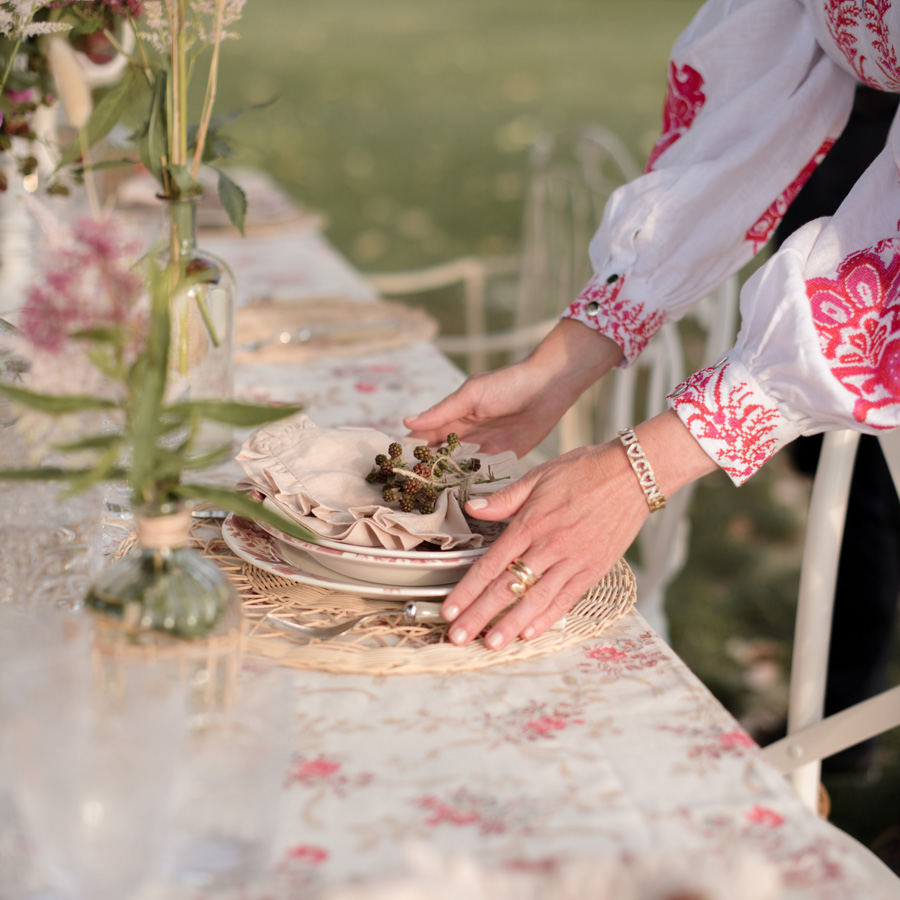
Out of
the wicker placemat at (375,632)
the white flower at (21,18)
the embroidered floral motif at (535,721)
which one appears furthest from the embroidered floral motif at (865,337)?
the white flower at (21,18)

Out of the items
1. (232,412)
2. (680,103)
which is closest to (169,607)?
(232,412)

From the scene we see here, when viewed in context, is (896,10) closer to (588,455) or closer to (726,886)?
(588,455)

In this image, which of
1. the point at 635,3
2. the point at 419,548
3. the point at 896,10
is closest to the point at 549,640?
the point at 419,548

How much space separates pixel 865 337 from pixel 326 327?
38.6 inches

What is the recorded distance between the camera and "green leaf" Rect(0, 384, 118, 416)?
0.57 meters

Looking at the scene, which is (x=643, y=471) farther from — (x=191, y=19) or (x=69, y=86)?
(x=69, y=86)

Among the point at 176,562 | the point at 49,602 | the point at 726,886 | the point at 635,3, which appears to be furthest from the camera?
the point at 635,3

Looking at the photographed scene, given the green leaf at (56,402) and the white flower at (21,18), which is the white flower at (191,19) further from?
the green leaf at (56,402)

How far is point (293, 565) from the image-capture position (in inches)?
33.8

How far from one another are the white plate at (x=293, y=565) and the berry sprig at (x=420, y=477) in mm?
76

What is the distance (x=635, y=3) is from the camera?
10820mm

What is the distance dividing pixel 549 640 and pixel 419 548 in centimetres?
13

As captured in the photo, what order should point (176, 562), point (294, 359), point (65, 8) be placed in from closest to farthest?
point (176, 562) → point (65, 8) → point (294, 359)

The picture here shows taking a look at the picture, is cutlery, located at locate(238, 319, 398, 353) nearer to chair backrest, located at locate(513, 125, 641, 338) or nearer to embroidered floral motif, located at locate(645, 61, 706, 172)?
embroidered floral motif, located at locate(645, 61, 706, 172)
